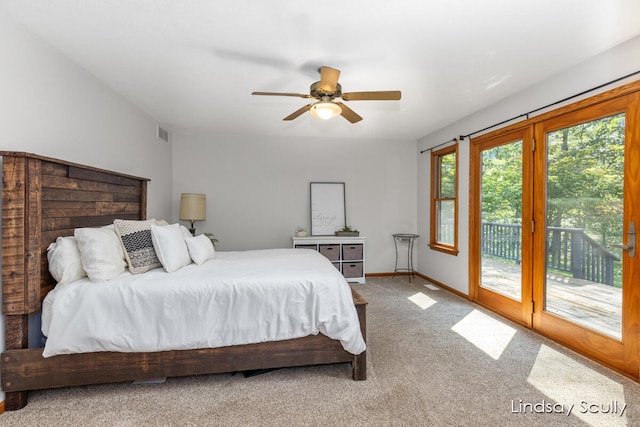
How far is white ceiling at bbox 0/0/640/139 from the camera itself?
1.88 meters

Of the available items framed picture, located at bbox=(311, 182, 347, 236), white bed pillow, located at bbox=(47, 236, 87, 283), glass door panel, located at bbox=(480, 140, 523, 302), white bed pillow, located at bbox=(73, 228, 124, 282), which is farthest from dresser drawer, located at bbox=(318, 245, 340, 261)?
white bed pillow, located at bbox=(47, 236, 87, 283)

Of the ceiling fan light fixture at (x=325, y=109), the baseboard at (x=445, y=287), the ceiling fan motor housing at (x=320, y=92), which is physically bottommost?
the baseboard at (x=445, y=287)

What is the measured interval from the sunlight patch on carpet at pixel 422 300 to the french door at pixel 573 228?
0.66m

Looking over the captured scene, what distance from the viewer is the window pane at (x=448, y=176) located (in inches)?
179

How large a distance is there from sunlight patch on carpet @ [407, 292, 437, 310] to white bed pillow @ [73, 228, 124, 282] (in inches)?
128

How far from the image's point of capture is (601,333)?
2.45 metres

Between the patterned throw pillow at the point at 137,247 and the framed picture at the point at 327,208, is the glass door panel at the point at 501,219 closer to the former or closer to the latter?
the framed picture at the point at 327,208

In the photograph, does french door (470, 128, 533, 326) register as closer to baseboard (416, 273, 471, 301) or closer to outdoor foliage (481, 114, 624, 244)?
outdoor foliage (481, 114, 624, 244)

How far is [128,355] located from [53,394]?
581 mm

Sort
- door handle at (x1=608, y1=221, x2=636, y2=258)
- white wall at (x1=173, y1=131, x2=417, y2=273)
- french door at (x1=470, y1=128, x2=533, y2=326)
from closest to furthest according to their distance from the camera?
door handle at (x1=608, y1=221, x2=636, y2=258), french door at (x1=470, y1=128, x2=533, y2=326), white wall at (x1=173, y1=131, x2=417, y2=273)

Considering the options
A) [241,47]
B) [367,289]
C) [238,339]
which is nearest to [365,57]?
[241,47]

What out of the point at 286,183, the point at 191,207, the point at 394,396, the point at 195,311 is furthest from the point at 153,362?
the point at 286,183

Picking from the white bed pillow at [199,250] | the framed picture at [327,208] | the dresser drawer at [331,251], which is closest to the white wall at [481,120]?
the framed picture at [327,208]

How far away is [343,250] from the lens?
16.3ft
